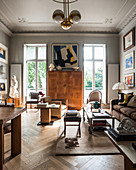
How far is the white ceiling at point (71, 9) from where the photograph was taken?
4.94 m

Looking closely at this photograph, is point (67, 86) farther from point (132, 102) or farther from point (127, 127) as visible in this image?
point (127, 127)

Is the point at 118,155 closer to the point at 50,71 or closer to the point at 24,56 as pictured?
the point at 50,71

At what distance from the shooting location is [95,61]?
7734 millimetres

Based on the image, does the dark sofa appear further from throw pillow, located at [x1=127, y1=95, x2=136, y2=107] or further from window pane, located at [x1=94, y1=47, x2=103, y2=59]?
window pane, located at [x1=94, y1=47, x2=103, y2=59]

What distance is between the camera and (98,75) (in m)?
7.77

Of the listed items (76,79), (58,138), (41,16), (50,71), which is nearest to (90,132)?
(58,138)

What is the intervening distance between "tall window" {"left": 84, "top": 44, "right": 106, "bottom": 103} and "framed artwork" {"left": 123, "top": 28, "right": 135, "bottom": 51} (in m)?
1.48

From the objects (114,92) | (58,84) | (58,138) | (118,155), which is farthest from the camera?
(114,92)

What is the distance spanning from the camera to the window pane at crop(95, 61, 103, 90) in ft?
25.4

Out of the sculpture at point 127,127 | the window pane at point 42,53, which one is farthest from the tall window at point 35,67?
the sculpture at point 127,127

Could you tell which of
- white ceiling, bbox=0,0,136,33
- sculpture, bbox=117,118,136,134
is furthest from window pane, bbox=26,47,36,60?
sculpture, bbox=117,118,136,134

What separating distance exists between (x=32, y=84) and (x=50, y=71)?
1685 mm

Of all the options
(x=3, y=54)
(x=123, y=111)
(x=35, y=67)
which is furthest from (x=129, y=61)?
(x=3, y=54)

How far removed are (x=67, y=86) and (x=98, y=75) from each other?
2.18 metres
